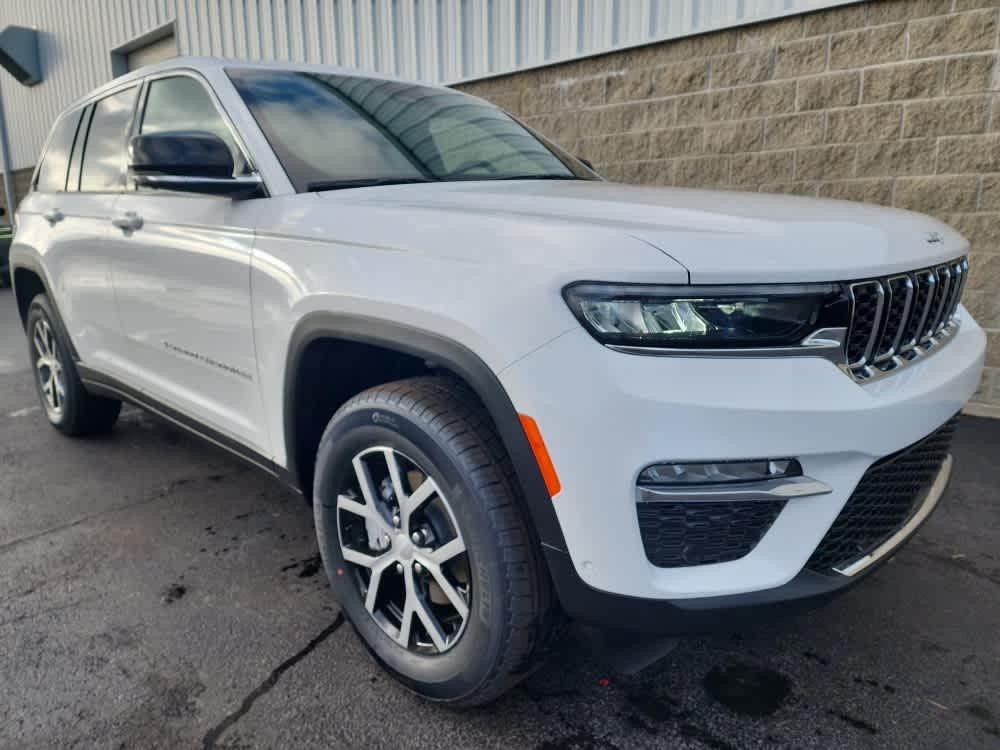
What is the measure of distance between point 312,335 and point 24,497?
7.27 feet

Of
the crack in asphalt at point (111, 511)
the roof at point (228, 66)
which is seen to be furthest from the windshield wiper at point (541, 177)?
the crack in asphalt at point (111, 511)

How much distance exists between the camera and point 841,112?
478cm

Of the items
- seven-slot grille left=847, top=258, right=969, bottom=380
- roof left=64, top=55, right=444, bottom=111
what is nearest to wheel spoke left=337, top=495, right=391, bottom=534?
seven-slot grille left=847, top=258, right=969, bottom=380

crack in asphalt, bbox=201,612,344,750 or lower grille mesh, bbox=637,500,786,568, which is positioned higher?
lower grille mesh, bbox=637,500,786,568

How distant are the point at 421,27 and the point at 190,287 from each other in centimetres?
543

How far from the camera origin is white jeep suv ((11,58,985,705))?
1.48 metres

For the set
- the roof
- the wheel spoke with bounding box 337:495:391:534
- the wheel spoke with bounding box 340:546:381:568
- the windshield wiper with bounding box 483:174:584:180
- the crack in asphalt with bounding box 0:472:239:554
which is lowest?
the crack in asphalt with bounding box 0:472:239:554

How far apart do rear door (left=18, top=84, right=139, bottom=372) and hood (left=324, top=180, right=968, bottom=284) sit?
1.64 m

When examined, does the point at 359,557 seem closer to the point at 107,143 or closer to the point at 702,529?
the point at 702,529

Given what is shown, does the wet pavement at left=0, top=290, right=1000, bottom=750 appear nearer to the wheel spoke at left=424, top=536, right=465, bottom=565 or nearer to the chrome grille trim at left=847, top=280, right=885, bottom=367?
the wheel spoke at left=424, top=536, right=465, bottom=565

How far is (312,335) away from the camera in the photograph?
6.75 feet

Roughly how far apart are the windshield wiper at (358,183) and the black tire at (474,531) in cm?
73

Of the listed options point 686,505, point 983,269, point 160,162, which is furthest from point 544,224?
point 983,269

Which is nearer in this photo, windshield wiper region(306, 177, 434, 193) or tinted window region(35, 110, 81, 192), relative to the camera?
windshield wiper region(306, 177, 434, 193)
